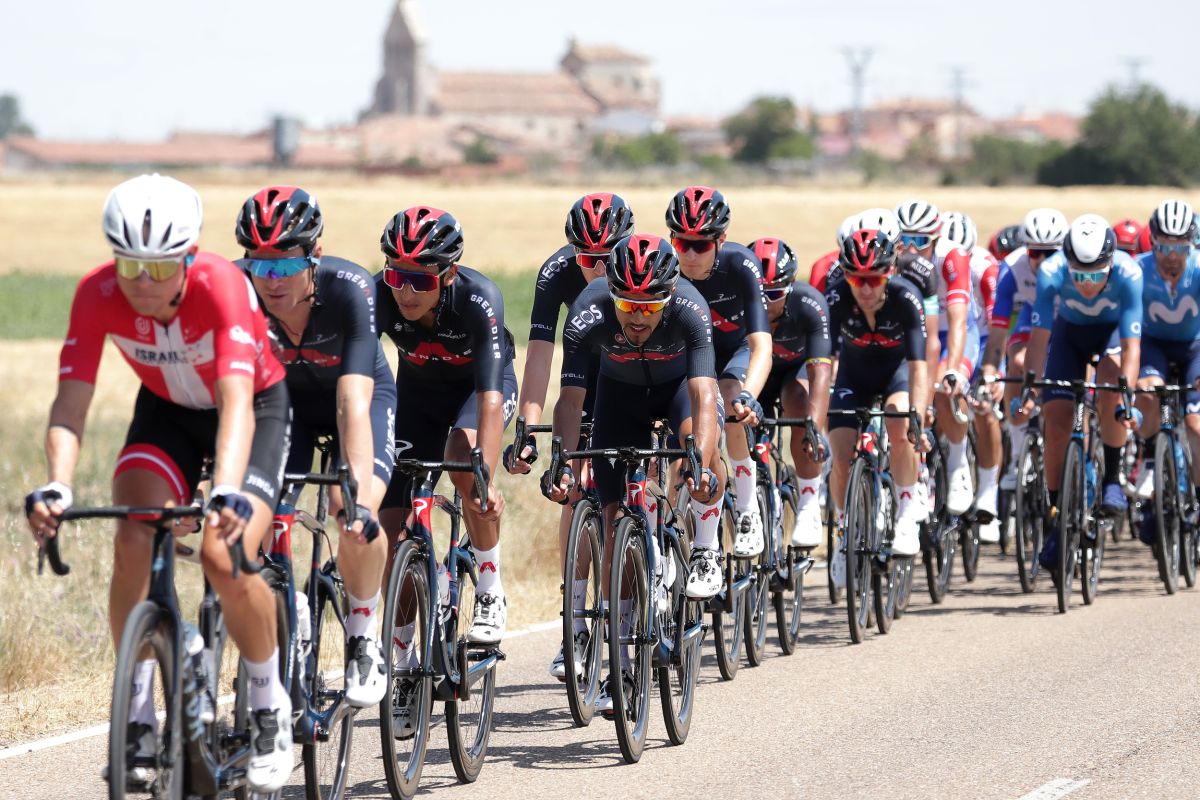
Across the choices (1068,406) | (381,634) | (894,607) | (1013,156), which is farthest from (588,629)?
(1013,156)

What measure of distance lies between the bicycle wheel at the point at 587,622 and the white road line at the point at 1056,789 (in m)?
1.87

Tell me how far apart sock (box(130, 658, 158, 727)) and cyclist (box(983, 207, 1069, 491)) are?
345 inches

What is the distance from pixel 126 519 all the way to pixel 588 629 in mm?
2763

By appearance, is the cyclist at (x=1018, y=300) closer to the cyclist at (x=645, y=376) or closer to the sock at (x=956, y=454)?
the sock at (x=956, y=454)

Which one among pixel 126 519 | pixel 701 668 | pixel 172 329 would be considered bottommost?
pixel 701 668

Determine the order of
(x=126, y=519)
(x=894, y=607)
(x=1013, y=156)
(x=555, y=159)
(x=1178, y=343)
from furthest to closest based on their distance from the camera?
1. (x=555, y=159)
2. (x=1013, y=156)
3. (x=1178, y=343)
4. (x=894, y=607)
5. (x=126, y=519)

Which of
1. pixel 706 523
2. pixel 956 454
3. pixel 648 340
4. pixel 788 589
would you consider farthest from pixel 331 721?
pixel 956 454

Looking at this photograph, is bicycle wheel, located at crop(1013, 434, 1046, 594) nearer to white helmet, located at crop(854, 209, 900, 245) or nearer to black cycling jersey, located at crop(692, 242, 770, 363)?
white helmet, located at crop(854, 209, 900, 245)

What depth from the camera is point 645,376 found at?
8.43 m

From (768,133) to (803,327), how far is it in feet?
447

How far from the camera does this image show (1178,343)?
1249 cm

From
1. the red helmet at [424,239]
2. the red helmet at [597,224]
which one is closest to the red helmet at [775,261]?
the red helmet at [597,224]

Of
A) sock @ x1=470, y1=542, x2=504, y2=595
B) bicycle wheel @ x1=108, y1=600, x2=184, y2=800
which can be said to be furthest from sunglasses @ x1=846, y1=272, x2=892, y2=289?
bicycle wheel @ x1=108, y1=600, x2=184, y2=800

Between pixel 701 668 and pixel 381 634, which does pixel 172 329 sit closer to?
pixel 381 634
